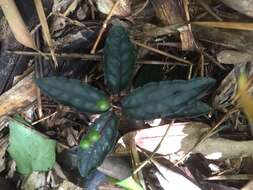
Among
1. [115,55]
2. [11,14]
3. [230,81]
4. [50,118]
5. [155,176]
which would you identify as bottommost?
[155,176]

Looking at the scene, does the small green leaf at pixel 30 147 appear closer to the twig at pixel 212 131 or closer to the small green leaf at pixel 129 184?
the small green leaf at pixel 129 184

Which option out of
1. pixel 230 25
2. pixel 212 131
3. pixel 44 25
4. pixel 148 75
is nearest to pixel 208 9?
pixel 230 25

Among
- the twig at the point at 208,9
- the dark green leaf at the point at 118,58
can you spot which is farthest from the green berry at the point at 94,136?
the twig at the point at 208,9

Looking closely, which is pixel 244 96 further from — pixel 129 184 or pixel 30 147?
pixel 30 147

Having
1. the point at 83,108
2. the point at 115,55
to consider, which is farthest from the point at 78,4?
the point at 83,108

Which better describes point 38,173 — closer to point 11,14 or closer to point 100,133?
point 100,133

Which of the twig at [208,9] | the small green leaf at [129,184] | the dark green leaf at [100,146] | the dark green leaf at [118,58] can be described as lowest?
the small green leaf at [129,184]

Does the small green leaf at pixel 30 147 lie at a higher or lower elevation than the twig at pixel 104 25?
lower
